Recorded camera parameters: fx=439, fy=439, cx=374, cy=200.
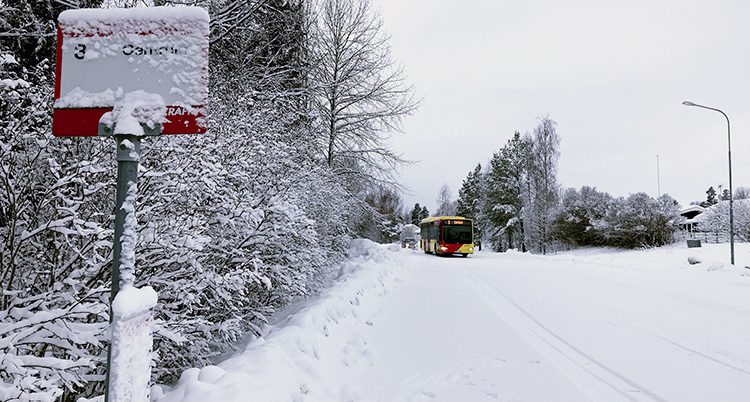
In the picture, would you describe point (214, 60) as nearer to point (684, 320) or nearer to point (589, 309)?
point (589, 309)

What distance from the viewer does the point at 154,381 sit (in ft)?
14.9

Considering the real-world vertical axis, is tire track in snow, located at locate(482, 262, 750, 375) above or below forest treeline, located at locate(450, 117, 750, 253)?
below

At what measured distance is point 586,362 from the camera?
555cm

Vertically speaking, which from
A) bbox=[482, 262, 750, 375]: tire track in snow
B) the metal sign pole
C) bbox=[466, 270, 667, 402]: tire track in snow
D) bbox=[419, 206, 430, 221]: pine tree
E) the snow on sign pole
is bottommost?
bbox=[466, 270, 667, 402]: tire track in snow

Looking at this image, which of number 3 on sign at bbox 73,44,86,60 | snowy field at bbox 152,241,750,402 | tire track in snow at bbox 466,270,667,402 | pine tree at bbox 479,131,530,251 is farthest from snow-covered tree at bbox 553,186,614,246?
number 3 on sign at bbox 73,44,86,60

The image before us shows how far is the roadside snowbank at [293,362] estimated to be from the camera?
3381 mm

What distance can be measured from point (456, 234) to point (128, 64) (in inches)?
1162

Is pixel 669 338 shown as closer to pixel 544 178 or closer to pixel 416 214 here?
pixel 544 178

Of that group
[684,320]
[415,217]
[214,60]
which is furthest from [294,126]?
[415,217]

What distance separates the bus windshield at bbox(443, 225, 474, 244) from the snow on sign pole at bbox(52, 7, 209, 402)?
2919 cm

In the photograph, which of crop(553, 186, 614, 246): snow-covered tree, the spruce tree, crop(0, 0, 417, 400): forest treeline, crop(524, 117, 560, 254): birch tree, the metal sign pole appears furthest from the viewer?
the spruce tree

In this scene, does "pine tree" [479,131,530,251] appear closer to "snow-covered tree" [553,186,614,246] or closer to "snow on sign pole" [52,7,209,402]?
"snow-covered tree" [553,186,614,246]

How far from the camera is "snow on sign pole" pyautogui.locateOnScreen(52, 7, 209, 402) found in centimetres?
181

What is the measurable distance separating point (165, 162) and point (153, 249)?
0.78 meters
